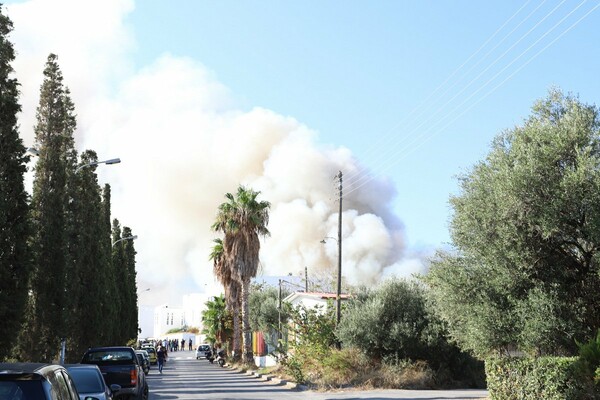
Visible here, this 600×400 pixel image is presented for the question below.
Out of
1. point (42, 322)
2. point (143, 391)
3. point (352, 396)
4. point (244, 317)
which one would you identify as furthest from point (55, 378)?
point (244, 317)

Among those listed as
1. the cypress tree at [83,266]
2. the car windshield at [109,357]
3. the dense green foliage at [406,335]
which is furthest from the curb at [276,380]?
the car windshield at [109,357]

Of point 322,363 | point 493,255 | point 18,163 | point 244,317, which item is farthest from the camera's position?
point 244,317

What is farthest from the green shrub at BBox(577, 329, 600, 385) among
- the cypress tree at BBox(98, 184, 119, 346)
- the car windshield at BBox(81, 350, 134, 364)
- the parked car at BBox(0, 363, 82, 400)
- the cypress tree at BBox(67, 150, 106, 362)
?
the cypress tree at BBox(98, 184, 119, 346)

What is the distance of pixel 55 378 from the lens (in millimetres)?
7438

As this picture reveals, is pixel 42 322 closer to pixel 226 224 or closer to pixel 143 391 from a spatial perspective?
pixel 143 391

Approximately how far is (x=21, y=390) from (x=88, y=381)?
881cm

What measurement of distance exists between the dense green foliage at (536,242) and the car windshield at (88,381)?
9055mm

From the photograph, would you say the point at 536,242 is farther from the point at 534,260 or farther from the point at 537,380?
the point at 537,380

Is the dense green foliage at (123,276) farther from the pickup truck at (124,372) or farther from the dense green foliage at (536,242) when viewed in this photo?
the dense green foliage at (536,242)

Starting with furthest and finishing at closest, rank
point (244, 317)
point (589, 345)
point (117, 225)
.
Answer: point (117, 225) → point (244, 317) → point (589, 345)

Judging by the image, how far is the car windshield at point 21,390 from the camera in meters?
6.59

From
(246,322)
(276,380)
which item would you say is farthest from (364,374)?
(246,322)

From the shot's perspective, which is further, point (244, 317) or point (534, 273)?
point (244, 317)

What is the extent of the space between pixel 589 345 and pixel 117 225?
207ft
